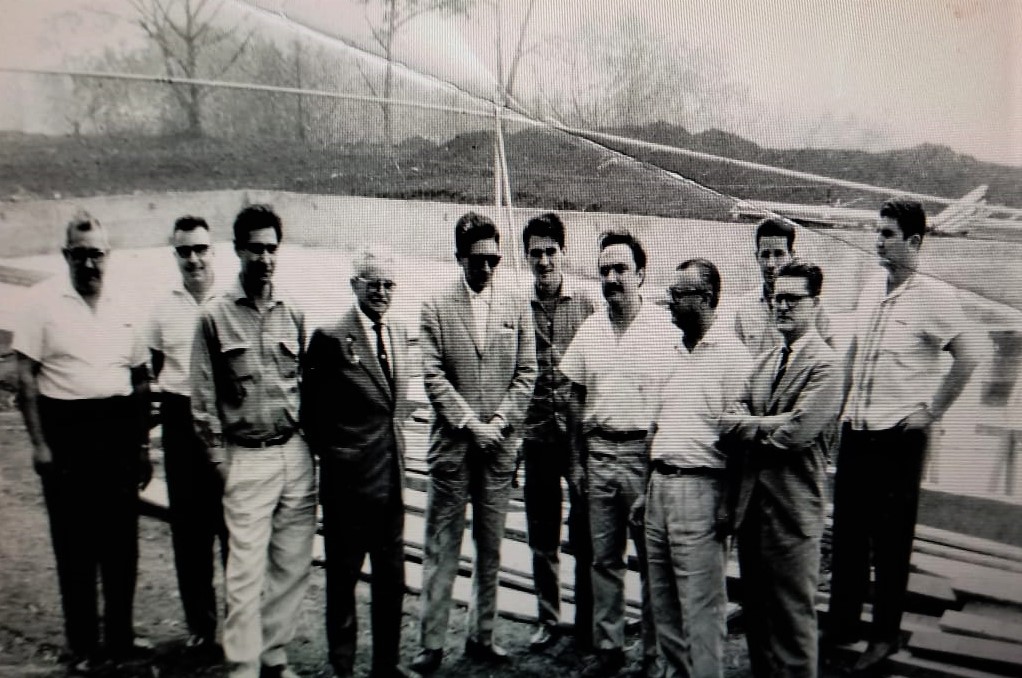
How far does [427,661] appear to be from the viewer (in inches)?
89.0

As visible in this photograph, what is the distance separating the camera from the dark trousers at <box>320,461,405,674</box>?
2201 millimetres

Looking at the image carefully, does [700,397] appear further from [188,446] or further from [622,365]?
[188,446]

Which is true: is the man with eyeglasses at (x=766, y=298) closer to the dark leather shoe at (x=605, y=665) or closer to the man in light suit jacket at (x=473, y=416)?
the man in light suit jacket at (x=473, y=416)

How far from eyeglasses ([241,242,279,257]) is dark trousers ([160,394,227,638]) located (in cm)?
40

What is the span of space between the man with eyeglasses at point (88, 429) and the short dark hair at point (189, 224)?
7.4 inches

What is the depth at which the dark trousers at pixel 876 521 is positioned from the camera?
2.14 meters

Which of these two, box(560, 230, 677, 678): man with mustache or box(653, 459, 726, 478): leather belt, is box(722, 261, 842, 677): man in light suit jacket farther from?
box(560, 230, 677, 678): man with mustache

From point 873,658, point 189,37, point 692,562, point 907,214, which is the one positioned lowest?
point 873,658

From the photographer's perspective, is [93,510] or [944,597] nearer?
[944,597]

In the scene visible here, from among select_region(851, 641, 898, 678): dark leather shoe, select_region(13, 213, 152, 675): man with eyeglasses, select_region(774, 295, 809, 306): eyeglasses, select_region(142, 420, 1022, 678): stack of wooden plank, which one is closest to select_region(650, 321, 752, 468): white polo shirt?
select_region(774, 295, 809, 306): eyeglasses

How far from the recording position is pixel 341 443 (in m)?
2.19

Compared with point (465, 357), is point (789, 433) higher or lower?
lower

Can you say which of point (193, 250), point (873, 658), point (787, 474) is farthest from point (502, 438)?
point (873, 658)

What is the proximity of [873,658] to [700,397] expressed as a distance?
29.3 inches
